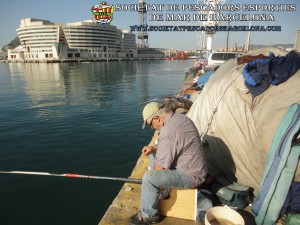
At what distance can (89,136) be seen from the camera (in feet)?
33.2

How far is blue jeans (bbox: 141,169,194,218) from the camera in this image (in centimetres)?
300

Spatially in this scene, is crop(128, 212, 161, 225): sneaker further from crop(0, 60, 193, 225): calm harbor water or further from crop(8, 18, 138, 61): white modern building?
crop(8, 18, 138, 61): white modern building

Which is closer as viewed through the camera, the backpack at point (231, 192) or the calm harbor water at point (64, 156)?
the backpack at point (231, 192)

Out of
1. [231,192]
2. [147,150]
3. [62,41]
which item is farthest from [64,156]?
[62,41]

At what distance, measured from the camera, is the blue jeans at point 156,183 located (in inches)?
118

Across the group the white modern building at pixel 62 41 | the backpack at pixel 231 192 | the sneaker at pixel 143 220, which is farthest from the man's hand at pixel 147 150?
the white modern building at pixel 62 41

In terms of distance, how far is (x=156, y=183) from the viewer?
3.00m

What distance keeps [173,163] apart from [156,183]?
1.24 ft

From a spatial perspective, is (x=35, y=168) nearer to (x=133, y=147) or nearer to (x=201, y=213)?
(x=133, y=147)

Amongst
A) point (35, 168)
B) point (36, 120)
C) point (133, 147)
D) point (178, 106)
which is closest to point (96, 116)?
point (36, 120)

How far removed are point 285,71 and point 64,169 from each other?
6662 millimetres

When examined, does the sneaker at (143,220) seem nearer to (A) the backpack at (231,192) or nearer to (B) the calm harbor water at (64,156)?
(A) the backpack at (231,192)

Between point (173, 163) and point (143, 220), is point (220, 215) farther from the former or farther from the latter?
point (143, 220)

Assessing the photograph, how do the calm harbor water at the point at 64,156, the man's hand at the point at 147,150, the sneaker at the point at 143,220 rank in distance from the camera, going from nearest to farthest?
the sneaker at the point at 143,220 < the man's hand at the point at 147,150 < the calm harbor water at the point at 64,156
